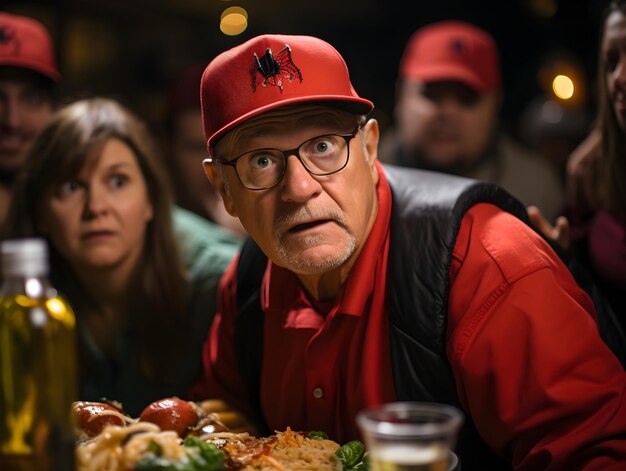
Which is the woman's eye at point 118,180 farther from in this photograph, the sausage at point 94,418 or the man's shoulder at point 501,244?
the man's shoulder at point 501,244

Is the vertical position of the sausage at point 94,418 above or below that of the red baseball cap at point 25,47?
below

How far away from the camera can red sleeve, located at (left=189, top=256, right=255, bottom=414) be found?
2.85 meters

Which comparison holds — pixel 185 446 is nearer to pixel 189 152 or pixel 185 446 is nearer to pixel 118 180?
pixel 118 180

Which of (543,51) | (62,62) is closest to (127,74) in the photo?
(62,62)

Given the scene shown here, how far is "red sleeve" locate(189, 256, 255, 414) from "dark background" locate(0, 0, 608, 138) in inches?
179

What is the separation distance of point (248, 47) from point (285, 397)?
1059mm

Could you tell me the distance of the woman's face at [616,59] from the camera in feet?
9.29

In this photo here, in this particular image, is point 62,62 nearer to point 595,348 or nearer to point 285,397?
point 285,397

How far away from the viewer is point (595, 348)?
6.48 ft

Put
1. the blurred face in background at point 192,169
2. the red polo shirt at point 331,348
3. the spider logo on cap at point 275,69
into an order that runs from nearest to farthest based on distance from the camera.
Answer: the spider logo on cap at point 275,69
the red polo shirt at point 331,348
the blurred face in background at point 192,169

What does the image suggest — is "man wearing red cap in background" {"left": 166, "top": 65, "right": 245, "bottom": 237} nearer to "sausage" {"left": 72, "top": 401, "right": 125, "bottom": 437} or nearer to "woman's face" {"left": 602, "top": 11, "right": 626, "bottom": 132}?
"woman's face" {"left": 602, "top": 11, "right": 626, "bottom": 132}

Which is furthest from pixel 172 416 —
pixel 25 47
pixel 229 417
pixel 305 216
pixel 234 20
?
pixel 234 20

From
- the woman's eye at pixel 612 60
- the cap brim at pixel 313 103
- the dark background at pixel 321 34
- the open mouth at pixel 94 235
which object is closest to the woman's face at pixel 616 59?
the woman's eye at pixel 612 60

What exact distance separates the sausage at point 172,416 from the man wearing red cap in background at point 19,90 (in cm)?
210
